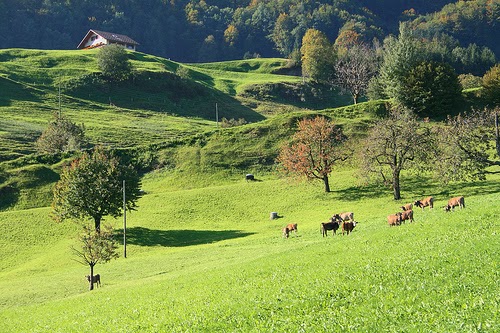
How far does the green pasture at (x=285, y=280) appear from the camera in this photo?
51.0 feet

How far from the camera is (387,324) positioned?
14.2 meters

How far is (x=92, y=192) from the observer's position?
68.6 metres

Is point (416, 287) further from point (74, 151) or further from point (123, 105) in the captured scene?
point (123, 105)

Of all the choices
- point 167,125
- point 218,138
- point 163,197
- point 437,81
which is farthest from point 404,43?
point 163,197

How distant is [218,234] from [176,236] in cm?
559

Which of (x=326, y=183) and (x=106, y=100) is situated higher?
(x=106, y=100)

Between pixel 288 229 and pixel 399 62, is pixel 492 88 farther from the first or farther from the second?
pixel 288 229

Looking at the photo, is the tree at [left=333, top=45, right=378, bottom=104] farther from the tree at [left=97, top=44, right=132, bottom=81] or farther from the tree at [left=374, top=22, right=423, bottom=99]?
the tree at [left=97, top=44, right=132, bottom=81]

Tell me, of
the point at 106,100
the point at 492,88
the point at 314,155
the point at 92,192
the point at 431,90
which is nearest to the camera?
the point at 92,192

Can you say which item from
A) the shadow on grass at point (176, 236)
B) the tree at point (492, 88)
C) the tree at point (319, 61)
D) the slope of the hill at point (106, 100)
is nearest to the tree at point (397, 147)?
the shadow on grass at point (176, 236)

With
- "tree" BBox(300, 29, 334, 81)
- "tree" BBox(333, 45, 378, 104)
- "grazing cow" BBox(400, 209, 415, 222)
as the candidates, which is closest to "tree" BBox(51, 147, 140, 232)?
"grazing cow" BBox(400, 209, 415, 222)

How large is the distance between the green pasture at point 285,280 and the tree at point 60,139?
4009 cm

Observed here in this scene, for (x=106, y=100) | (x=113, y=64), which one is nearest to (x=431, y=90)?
(x=106, y=100)

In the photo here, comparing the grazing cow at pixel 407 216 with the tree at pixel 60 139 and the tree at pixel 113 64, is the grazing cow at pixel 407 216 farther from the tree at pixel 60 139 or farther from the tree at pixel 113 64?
the tree at pixel 113 64
